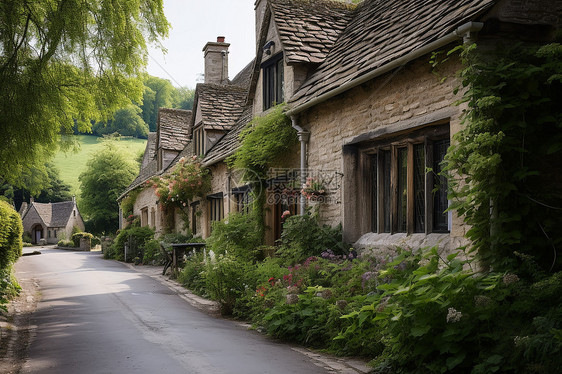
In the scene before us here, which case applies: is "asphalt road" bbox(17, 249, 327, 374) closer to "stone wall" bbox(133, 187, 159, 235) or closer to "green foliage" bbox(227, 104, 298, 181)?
"green foliage" bbox(227, 104, 298, 181)

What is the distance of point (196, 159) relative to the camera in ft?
64.1

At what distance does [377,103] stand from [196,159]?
1176 centimetres

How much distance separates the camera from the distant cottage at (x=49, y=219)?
219 ft

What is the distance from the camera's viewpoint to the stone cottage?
700 centimetres

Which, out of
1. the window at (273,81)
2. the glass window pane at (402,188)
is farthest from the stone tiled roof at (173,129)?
the glass window pane at (402,188)

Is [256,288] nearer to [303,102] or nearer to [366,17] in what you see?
[303,102]

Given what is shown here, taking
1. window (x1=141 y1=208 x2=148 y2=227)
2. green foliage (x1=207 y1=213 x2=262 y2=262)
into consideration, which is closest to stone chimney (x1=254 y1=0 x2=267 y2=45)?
green foliage (x1=207 y1=213 x2=262 y2=262)

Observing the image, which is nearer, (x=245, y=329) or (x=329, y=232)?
(x=245, y=329)

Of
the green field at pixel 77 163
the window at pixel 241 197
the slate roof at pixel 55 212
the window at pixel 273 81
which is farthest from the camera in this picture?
the green field at pixel 77 163

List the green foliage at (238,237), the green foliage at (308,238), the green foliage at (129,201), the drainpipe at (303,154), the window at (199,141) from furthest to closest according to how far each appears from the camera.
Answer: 1. the green foliage at (129,201)
2. the window at (199,141)
3. the green foliage at (238,237)
4. the drainpipe at (303,154)
5. the green foliage at (308,238)

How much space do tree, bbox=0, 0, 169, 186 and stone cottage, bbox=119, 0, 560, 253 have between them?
131 inches

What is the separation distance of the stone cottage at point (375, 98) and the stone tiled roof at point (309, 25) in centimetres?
3

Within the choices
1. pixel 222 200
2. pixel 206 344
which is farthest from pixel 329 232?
pixel 222 200

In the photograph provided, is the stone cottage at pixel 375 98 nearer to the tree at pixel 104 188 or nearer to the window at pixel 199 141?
Result: the window at pixel 199 141
